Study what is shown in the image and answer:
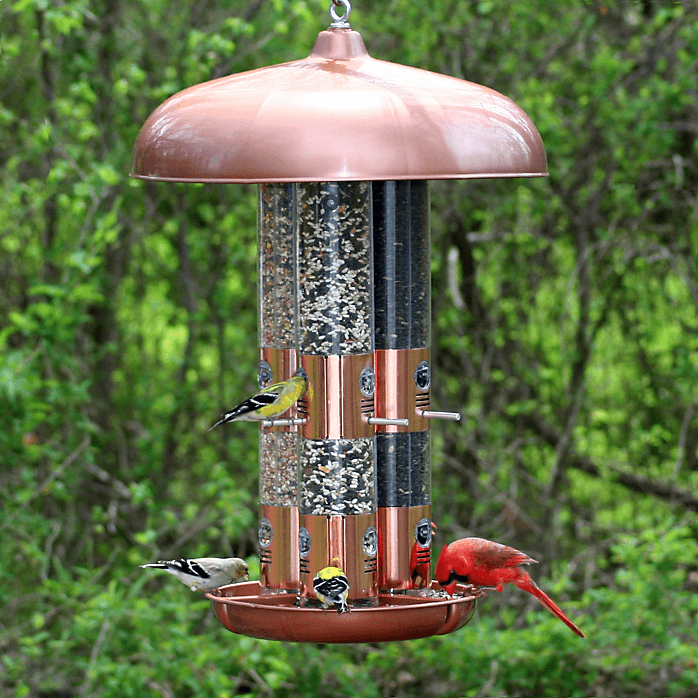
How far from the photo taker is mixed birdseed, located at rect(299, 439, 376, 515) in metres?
3.15

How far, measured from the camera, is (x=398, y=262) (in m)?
3.30

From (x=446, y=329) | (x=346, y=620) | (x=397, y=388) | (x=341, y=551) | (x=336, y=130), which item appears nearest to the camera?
(x=336, y=130)

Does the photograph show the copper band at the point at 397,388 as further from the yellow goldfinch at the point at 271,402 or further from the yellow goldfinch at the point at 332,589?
Answer: the yellow goldfinch at the point at 332,589

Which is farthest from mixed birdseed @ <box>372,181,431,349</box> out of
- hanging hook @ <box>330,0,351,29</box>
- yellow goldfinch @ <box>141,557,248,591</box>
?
yellow goldfinch @ <box>141,557,248,591</box>

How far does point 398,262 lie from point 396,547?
0.80 meters

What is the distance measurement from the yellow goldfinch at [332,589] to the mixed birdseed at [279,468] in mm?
381

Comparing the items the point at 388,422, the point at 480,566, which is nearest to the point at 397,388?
the point at 388,422

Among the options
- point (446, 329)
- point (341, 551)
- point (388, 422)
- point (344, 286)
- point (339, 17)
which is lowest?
point (341, 551)

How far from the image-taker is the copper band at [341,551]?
10.3 feet

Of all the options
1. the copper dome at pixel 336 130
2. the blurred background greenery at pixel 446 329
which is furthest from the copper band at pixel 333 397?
the blurred background greenery at pixel 446 329

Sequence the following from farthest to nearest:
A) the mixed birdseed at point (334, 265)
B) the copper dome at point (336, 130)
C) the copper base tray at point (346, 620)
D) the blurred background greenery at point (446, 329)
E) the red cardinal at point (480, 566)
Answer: the blurred background greenery at point (446, 329) < the red cardinal at point (480, 566) < the mixed birdseed at point (334, 265) < the copper base tray at point (346, 620) < the copper dome at point (336, 130)

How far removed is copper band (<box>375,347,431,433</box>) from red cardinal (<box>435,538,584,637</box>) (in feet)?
1.21

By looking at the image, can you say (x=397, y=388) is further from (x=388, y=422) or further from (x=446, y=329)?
(x=446, y=329)

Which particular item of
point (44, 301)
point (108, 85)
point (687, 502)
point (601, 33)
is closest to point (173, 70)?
point (108, 85)
